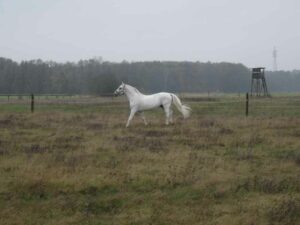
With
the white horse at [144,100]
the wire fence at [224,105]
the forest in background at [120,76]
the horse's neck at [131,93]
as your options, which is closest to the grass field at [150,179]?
the white horse at [144,100]

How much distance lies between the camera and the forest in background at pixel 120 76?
295 feet

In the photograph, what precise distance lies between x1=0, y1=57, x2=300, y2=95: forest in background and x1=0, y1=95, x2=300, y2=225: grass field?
55.1 m

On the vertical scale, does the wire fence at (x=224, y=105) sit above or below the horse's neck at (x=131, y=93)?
below

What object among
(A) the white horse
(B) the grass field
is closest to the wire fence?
(A) the white horse

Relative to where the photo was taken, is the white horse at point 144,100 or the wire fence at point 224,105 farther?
the wire fence at point 224,105

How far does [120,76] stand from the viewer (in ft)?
303

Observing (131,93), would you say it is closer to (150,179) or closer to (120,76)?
(150,179)

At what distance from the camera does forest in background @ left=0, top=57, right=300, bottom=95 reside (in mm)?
90000

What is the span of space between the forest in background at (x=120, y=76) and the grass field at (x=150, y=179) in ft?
181

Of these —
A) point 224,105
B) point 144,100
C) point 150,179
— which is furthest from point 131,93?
point 224,105

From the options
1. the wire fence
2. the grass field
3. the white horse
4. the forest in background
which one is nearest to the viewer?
the grass field

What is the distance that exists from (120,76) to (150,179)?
85106mm

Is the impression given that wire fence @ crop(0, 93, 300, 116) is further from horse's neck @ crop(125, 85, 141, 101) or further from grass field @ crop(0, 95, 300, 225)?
grass field @ crop(0, 95, 300, 225)

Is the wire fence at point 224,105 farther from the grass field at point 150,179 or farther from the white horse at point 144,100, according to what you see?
the grass field at point 150,179
